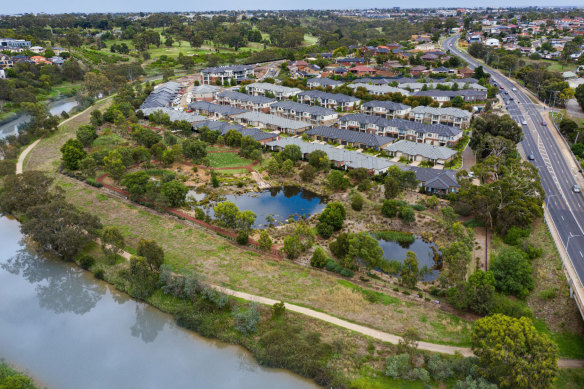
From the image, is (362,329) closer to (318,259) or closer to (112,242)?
(318,259)

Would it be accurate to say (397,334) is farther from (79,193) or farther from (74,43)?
(74,43)

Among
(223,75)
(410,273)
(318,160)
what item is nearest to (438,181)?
(318,160)

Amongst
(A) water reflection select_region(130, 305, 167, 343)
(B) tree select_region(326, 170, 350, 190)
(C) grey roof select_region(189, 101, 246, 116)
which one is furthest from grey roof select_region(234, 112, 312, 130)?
(A) water reflection select_region(130, 305, 167, 343)

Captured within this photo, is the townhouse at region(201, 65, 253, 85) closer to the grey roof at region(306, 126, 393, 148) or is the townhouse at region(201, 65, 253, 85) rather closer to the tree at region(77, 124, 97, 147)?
the tree at region(77, 124, 97, 147)

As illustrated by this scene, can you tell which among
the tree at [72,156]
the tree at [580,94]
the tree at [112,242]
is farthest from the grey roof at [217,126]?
the tree at [580,94]

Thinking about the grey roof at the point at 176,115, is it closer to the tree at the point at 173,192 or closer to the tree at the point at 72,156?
the tree at the point at 72,156

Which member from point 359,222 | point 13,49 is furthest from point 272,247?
point 13,49

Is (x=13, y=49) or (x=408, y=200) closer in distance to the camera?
(x=408, y=200)
